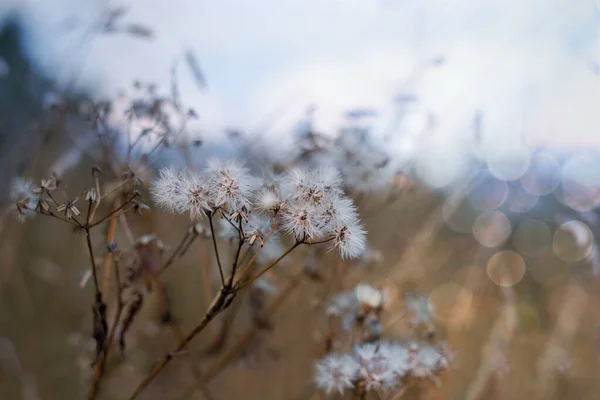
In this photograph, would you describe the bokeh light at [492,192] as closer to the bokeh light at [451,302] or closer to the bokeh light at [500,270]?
the bokeh light at [500,270]

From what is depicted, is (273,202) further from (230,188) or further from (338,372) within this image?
(338,372)

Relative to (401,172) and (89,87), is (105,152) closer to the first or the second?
(401,172)

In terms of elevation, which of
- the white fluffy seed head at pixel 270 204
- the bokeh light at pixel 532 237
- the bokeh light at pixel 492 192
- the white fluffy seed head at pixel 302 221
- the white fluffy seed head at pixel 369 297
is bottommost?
the white fluffy seed head at pixel 302 221

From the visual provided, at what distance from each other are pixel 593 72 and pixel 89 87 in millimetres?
2121

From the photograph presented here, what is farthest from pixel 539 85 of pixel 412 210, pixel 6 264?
pixel 6 264

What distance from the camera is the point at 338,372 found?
4.20 feet

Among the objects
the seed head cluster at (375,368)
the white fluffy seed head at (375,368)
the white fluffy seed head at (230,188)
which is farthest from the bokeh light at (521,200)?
the white fluffy seed head at (230,188)

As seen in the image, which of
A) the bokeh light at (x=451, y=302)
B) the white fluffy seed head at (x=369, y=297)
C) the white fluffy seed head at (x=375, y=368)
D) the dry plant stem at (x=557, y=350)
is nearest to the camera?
the white fluffy seed head at (x=375, y=368)

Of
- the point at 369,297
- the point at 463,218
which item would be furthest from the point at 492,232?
the point at 463,218

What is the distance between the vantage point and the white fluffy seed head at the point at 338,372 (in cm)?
124

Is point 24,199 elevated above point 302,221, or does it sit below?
above

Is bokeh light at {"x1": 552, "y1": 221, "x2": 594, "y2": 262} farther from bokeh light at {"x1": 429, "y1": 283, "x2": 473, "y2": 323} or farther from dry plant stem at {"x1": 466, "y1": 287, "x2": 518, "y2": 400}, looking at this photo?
bokeh light at {"x1": 429, "y1": 283, "x2": 473, "y2": 323}

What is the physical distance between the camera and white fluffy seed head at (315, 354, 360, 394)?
1.24 m

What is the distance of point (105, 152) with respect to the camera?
5.14ft
